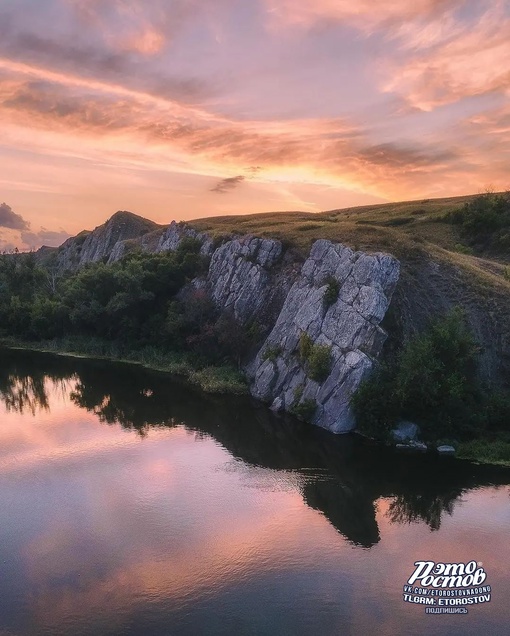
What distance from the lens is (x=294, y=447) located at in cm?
3875

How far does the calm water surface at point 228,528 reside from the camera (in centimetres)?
2053

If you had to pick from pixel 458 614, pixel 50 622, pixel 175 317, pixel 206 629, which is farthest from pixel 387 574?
pixel 175 317

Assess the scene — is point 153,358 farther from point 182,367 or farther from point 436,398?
point 436,398

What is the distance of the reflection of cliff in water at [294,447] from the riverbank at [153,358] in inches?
71.8

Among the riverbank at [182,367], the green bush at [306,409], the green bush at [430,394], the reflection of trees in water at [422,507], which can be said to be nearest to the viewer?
the reflection of trees in water at [422,507]

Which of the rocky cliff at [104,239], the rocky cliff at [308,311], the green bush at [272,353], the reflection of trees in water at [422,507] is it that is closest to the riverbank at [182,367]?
the rocky cliff at [308,311]

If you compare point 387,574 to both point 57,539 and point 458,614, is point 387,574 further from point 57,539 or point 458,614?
point 57,539

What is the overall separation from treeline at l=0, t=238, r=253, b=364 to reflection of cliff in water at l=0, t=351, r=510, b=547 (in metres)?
6.54

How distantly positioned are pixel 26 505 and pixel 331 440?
64.7ft

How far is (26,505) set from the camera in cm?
2880

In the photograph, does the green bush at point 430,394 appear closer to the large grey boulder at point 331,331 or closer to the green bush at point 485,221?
the large grey boulder at point 331,331

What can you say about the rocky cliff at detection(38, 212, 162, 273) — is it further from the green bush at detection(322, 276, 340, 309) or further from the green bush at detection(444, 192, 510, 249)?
the green bush at detection(322, 276, 340, 309)

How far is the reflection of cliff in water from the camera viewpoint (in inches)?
1193

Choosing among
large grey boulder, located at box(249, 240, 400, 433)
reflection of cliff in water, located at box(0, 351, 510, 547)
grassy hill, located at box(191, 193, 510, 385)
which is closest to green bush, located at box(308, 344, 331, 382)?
large grey boulder, located at box(249, 240, 400, 433)
